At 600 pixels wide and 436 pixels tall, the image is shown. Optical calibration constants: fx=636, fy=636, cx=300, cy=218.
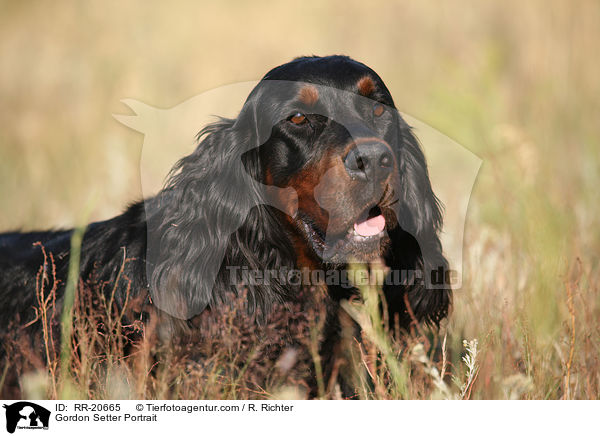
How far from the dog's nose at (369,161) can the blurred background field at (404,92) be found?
100cm

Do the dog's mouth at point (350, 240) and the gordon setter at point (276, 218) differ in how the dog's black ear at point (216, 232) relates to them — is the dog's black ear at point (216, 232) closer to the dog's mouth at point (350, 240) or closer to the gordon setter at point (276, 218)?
the gordon setter at point (276, 218)

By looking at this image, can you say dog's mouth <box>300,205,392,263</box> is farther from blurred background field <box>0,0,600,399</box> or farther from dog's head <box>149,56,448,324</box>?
blurred background field <box>0,0,600,399</box>

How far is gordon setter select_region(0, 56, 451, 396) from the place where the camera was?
2439 mm

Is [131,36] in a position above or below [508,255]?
above

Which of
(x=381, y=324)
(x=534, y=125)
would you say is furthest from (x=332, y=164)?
(x=534, y=125)

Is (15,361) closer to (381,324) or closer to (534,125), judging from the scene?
(381,324)

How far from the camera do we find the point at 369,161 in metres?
2.28

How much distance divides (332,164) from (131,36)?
4.54 m

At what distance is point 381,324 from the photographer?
2629 mm

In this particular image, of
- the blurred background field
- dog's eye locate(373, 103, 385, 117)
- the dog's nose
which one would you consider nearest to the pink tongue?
the dog's nose
